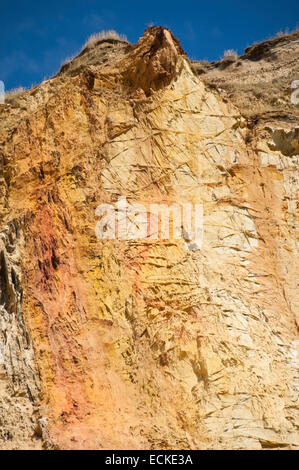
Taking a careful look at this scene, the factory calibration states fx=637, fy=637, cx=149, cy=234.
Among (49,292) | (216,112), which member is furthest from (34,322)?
(216,112)

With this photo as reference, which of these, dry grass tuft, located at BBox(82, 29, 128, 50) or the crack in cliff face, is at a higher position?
dry grass tuft, located at BBox(82, 29, 128, 50)

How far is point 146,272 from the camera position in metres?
13.7

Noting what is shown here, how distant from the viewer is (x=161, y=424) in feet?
38.9

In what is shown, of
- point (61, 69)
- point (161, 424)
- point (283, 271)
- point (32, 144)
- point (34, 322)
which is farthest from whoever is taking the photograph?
point (61, 69)

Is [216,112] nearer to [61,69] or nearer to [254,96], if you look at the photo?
[254,96]

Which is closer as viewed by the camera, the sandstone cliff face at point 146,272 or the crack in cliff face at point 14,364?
the crack in cliff face at point 14,364

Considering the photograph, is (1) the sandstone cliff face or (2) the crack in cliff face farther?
(1) the sandstone cliff face

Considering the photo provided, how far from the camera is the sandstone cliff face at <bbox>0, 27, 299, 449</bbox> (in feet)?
39.5

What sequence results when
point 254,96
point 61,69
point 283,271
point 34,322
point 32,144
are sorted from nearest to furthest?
point 34,322 < point 283,271 < point 32,144 < point 254,96 < point 61,69

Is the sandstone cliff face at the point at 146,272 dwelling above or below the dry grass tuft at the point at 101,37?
below

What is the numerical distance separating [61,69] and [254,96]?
6.95 metres

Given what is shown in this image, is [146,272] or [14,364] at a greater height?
[146,272]

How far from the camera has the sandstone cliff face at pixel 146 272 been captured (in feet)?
39.5

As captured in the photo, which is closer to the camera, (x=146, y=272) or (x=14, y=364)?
(x=14, y=364)
